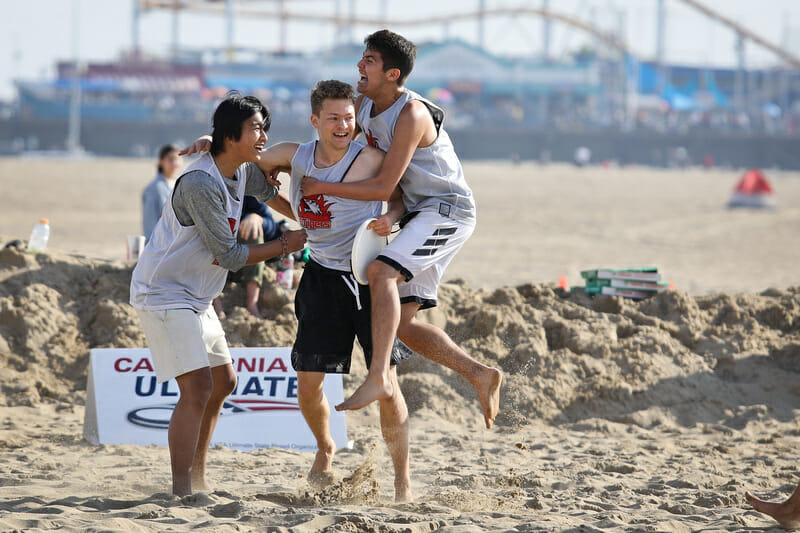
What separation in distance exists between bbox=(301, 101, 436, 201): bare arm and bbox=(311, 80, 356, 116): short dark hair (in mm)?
266

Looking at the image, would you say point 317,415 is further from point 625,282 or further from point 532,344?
point 625,282

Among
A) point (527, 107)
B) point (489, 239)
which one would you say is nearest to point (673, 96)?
point (527, 107)

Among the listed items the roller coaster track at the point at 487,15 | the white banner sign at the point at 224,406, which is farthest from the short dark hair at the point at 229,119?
the roller coaster track at the point at 487,15

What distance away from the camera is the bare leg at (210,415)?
432 cm

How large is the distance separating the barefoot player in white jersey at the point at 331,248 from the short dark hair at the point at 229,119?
0.59 feet

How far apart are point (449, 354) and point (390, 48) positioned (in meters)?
1.53

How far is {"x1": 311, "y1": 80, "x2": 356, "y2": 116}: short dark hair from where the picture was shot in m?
4.04

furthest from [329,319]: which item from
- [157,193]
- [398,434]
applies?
[157,193]

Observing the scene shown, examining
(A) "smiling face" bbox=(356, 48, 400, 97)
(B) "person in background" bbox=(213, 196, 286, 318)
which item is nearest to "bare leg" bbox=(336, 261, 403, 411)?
(A) "smiling face" bbox=(356, 48, 400, 97)

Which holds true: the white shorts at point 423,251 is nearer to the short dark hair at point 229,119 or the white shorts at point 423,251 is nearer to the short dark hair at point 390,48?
the short dark hair at point 390,48

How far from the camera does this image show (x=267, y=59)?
84688 mm

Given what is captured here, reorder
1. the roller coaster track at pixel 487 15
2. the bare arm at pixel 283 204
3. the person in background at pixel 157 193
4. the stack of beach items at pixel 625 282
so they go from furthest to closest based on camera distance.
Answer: the roller coaster track at pixel 487 15, the person in background at pixel 157 193, the stack of beach items at pixel 625 282, the bare arm at pixel 283 204

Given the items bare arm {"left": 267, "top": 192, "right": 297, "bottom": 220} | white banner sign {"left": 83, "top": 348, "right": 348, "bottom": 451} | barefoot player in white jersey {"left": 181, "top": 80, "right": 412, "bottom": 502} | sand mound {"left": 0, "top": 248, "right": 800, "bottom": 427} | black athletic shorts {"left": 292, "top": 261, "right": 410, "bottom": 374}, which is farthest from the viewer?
sand mound {"left": 0, "top": 248, "right": 800, "bottom": 427}

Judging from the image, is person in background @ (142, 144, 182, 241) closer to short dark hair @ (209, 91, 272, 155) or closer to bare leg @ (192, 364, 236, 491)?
bare leg @ (192, 364, 236, 491)
